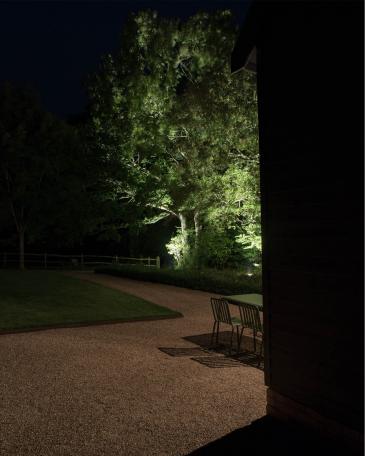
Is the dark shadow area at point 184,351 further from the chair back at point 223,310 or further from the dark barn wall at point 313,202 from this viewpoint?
the dark barn wall at point 313,202

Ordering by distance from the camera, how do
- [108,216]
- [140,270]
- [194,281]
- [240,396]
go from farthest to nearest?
[108,216] < [140,270] < [194,281] < [240,396]

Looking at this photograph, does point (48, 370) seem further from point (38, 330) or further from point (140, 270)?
point (140, 270)

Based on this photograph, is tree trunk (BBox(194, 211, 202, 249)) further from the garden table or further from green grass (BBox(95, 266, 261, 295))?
the garden table

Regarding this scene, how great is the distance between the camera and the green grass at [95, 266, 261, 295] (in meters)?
15.0

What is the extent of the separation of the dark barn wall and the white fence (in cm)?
2245

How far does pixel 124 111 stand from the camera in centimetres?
2108

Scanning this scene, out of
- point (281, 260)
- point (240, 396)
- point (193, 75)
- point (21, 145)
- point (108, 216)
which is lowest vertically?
point (240, 396)

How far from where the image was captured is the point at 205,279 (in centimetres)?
1642

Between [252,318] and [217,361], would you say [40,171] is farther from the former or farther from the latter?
[217,361]

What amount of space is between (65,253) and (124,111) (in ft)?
43.5

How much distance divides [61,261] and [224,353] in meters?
22.9

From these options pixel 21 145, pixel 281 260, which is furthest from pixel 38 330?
pixel 21 145

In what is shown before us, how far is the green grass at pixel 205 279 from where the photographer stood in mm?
14984

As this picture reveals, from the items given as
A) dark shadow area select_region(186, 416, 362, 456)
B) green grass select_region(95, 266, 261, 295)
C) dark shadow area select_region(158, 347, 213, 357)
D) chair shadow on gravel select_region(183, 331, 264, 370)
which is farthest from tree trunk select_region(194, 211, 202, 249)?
dark shadow area select_region(186, 416, 362, 456)
